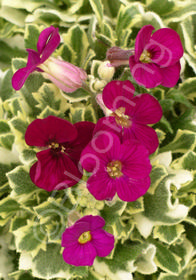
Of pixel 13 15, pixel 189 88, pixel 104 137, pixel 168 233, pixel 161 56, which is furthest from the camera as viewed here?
pixel 13 15

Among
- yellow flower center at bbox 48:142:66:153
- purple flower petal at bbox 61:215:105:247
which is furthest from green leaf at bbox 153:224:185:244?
yellow flower center at bbox 48:142:66:153

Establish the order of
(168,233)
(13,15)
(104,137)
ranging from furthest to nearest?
1. (13,15)
2. (168,233)
3. (104,137)

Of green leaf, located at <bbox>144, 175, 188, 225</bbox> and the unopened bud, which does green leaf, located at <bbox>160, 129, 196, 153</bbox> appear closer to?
green leaf, located at <bbox>144, 175, 188, 225</bbox>

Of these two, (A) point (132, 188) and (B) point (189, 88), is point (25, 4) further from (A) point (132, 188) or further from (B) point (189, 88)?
(A) point (132, 188)

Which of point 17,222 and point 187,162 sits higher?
point 187,162

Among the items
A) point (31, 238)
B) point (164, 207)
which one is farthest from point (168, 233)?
point (31, 238)

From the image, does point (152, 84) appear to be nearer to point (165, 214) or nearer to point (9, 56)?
point (165, 214)

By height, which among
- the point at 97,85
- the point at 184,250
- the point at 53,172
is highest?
the point at 97,85
